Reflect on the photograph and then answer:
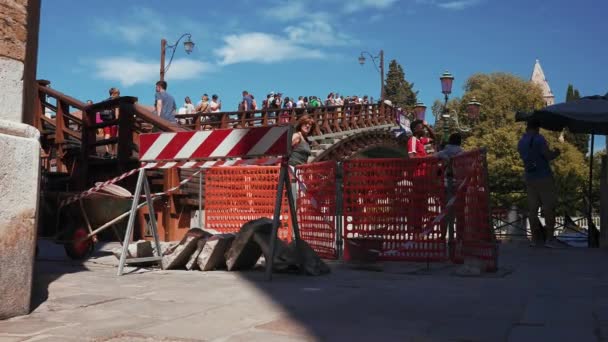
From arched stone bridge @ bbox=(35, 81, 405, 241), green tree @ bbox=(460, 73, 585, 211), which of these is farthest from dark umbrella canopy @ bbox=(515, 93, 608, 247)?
green tree @ bbox=(460, 73, 585, 211)

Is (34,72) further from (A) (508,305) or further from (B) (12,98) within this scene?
(A) (508,305)

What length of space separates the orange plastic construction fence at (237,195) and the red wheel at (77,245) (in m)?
3.28

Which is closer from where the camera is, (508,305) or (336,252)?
(508,305)

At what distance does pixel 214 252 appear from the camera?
6.22 metres

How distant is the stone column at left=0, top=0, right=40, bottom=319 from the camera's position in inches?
148

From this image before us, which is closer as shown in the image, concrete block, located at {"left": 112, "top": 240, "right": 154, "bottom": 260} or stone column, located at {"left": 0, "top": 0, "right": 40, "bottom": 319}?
stone column, located at {"left": 0, "top": 0, "right": 40, "bottom": 319}

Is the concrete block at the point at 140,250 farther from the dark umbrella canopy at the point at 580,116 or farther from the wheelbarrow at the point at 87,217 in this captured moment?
the dark umbrella canopy at the point at 580,116

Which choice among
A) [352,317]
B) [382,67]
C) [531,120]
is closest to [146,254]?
[352,317]

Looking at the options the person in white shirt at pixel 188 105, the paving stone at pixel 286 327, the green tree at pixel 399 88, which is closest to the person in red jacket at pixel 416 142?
the paving stone at pixel 286 327

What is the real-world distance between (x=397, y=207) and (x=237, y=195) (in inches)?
143

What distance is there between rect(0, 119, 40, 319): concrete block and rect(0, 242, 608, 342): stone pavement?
0.15m

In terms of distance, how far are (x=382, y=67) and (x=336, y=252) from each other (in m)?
38.5

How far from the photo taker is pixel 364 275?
5.99m

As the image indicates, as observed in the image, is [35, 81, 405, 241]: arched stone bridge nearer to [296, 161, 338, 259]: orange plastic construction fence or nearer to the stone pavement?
[296, 161, 338, 259]: orange plastic construction fence
